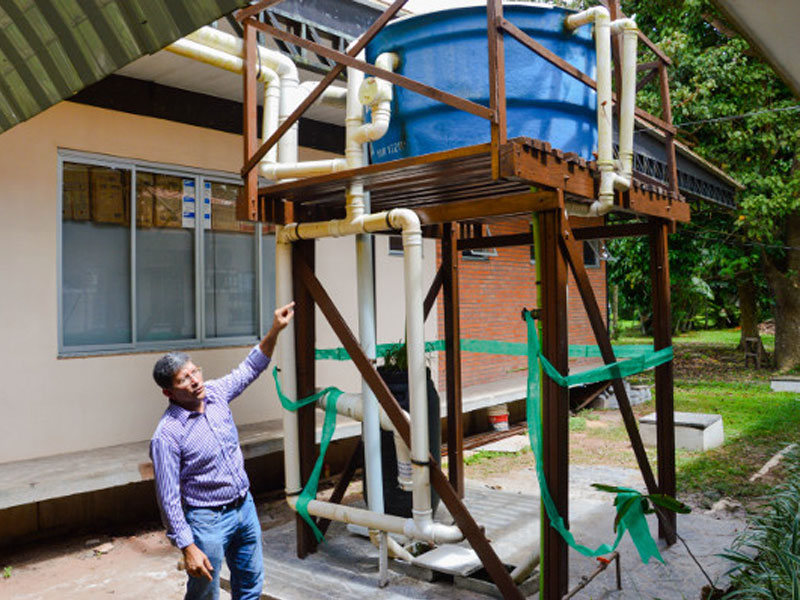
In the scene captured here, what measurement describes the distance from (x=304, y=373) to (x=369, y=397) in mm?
646

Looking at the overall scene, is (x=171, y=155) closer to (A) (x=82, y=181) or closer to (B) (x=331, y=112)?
(A) (x=82, y=181)

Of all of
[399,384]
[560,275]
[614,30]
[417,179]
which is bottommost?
[399,384]

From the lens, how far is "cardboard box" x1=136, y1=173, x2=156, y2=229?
6625mm

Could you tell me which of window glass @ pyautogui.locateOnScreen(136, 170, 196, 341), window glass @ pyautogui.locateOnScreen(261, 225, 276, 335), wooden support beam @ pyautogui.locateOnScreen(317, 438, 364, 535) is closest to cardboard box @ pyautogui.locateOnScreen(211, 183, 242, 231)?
window glass @ pyautogui.locateOnScreen(136, 170, 196, 341)

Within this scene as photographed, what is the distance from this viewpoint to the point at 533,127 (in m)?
4.12

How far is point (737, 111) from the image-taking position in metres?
14.4

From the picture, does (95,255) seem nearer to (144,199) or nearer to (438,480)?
(144,199)

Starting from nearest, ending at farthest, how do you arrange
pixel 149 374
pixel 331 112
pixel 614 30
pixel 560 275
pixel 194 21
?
pixel 194 21
pixel 560 275
pixel 614 30
pixel 149 374
pixel 331 112

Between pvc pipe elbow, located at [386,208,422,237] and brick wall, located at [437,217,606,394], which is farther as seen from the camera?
brick wall, located at [437,217,606,394]

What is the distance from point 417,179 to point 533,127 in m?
0.82

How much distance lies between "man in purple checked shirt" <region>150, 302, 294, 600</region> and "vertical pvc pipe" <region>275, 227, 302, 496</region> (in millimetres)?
1276

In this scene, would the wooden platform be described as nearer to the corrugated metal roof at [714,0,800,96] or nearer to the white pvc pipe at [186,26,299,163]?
the white pvc pipe at [186,26,299,163]

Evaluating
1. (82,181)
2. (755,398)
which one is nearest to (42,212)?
(82,181)

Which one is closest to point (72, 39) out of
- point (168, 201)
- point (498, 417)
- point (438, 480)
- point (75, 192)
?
point (438, 480)
